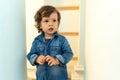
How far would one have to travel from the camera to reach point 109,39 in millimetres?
686

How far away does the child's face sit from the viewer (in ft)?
3.47

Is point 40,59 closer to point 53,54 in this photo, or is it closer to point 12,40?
point 53,54

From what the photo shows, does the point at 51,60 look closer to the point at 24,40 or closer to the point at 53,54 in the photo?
the point at 53,54

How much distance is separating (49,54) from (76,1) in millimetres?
1162

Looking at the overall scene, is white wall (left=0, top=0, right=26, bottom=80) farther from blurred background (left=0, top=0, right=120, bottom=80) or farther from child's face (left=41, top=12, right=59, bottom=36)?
child's face (left=41, top=12, right=59, bottom=36)

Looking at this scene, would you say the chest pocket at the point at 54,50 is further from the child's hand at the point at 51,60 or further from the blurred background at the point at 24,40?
the blurred background at the point at 24,40

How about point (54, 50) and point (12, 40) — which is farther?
point (54, 50)

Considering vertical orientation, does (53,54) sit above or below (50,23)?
below

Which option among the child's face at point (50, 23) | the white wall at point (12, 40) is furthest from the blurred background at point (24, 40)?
the child's face at point (50, 23)

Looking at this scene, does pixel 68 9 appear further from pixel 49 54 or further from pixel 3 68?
pixel 3 68

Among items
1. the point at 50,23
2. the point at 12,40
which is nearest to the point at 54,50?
the point at 50,23

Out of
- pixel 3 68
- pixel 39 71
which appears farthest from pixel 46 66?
pixel 3 68

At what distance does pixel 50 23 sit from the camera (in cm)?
106

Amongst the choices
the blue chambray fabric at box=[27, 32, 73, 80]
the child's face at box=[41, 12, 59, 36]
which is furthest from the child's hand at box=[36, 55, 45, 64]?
the child's face at box=[41, 12, 59, 36]
